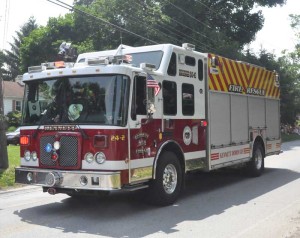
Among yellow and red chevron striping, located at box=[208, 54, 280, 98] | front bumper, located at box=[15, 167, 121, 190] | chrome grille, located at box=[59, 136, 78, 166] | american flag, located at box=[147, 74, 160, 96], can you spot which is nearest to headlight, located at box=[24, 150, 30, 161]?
front bumper, located at box=[15, 167, 121, 190]

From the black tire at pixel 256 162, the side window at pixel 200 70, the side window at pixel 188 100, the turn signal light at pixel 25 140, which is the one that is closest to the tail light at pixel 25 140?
the turn signal light at pixel 25 140

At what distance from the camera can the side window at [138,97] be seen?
26.0 ft

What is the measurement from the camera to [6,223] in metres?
7.58

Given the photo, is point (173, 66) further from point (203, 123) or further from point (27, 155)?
point (27, 155)

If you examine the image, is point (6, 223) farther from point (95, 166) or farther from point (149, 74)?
point (149, 74)

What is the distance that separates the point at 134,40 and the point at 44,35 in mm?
16205

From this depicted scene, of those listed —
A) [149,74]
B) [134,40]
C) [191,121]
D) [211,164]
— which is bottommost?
[211,164]

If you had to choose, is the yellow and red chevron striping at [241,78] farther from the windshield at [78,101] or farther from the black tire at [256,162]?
the windshield at [78,101]

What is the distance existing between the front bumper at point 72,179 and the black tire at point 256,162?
20.7ft

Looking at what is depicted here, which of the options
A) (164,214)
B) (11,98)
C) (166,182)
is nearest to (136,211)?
(164,214)

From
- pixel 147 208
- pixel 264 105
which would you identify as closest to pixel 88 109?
pixel 147 208

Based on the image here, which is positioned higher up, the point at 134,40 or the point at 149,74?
the point at 134,40

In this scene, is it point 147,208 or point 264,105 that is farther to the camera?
point 264,105

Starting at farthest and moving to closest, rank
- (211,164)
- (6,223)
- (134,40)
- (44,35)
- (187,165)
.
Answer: (44,35)
(134,40)
(211,164)
(187,165)
(6,223)
